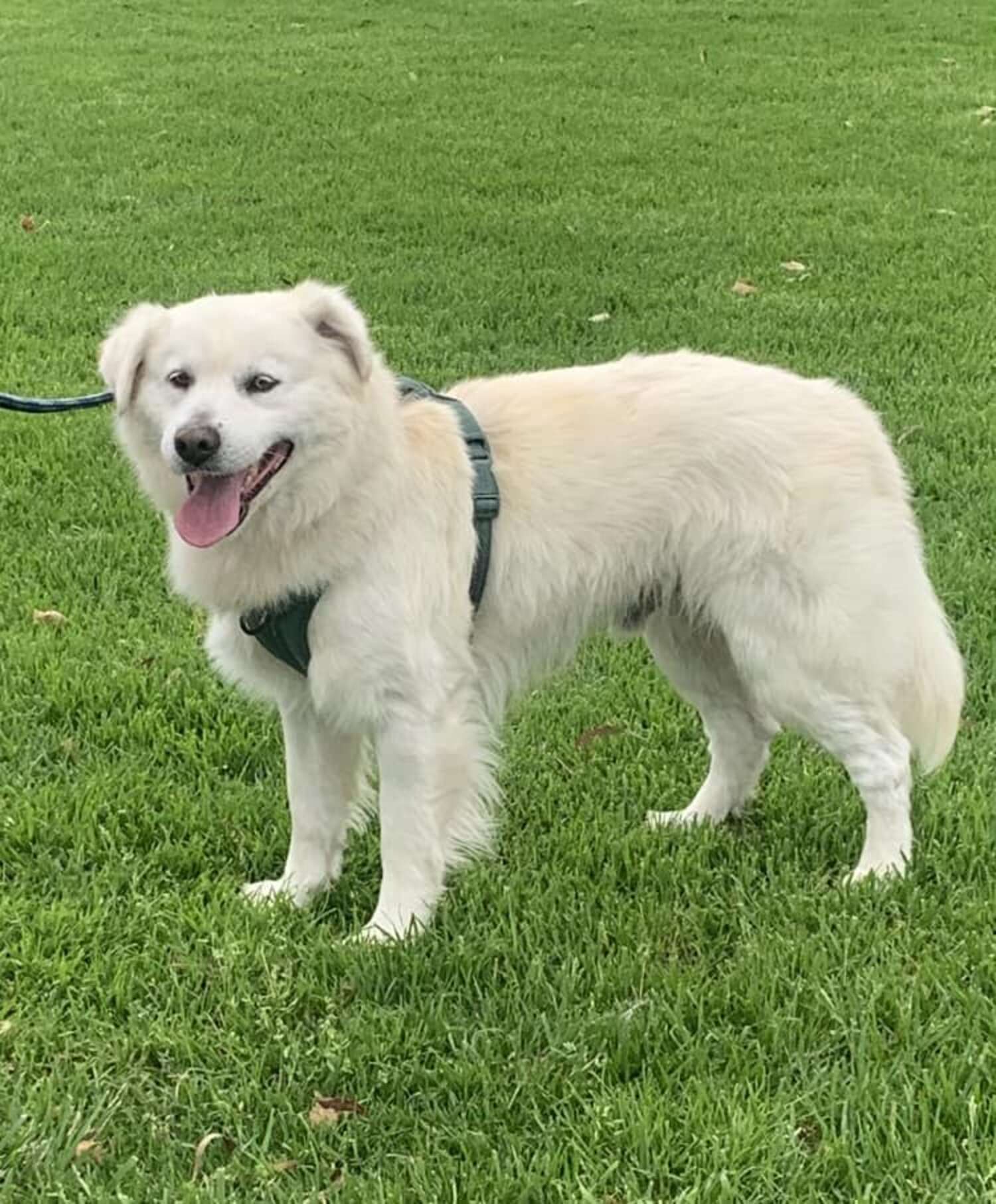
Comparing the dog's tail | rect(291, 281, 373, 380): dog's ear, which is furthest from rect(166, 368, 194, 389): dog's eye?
the dog's tail

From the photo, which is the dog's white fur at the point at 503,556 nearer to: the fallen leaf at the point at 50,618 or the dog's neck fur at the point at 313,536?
the dog's neck fur at the point at 313,536

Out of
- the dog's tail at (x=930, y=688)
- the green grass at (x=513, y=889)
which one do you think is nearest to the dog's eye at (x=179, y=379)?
the green grass at (x=513, y=889)

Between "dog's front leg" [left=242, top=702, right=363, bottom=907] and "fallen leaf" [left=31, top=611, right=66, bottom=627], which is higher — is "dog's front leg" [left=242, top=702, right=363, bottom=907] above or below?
above

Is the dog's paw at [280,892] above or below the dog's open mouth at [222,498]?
below

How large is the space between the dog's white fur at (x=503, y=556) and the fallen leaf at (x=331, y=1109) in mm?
564

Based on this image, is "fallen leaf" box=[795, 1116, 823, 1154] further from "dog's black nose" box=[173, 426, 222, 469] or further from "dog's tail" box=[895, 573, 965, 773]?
"dog's black nose" box=[173, 426, 222, 469]

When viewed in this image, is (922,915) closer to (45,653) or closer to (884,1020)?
(884,1020)

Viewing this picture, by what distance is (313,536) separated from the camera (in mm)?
3301

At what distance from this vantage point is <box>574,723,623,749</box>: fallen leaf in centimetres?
427

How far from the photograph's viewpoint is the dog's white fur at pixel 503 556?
10.7 ft

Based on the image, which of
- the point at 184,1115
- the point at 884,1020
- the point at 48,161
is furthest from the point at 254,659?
the point at 48,161

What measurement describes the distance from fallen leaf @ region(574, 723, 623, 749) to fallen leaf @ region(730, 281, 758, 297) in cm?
465

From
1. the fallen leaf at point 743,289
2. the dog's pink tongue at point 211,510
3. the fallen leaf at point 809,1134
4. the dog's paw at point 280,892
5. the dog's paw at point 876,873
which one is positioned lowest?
the fallen leaf at point 743,289

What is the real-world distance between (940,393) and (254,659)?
4.39 m
